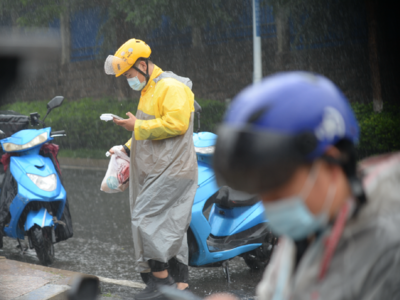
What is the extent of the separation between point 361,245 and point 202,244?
3.53m

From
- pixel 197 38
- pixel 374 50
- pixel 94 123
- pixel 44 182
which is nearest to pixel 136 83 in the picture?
pixel 44 182

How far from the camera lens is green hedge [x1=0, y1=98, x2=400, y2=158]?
11.5m

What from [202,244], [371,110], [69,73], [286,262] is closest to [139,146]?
[202,244]

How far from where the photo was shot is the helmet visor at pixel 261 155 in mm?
1028

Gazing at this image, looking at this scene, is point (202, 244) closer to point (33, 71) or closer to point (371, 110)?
point (33, 71)

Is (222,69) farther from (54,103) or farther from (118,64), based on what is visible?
(118,64)

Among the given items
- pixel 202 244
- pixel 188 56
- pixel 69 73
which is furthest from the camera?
pixel 69 73

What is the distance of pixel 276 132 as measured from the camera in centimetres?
103

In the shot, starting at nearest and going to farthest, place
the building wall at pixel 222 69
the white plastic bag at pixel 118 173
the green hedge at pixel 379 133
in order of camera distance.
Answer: the white plastic bag at pixel 118 173 → the green hedge at pixel 379 133 → the building wall at pixel 222 69

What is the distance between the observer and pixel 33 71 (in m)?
1.06

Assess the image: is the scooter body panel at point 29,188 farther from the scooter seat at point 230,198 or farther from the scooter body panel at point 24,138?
the scooter seat at point 230,198

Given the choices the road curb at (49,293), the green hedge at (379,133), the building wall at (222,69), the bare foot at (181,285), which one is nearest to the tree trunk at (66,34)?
the building wall at (222,69)

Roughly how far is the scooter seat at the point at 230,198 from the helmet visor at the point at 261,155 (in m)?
3.74

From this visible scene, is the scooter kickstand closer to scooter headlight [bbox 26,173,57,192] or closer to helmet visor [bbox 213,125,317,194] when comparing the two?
scooter headlight [bbox 26,173,57,192]
